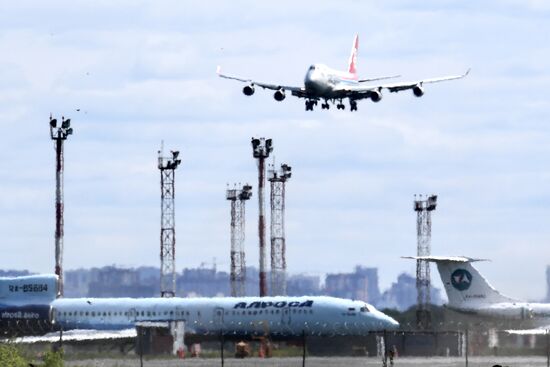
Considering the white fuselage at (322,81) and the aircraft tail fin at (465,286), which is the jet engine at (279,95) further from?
the aircraft tail fin at (465,286)

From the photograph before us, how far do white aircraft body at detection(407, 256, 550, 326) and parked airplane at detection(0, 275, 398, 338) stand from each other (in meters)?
10.7

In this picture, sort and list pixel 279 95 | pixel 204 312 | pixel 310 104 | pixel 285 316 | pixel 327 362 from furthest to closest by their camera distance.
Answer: pixel 204 312 < pixel 285 316 < pixel 279 95 < pixel 310 104 < pixel 327 362

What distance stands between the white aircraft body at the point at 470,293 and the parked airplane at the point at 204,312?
421 inches

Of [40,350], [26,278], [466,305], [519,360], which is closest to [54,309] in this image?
[26,278]

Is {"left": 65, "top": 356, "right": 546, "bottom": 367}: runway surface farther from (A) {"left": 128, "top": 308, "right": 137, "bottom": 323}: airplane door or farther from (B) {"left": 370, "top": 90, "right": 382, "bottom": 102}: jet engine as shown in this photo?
(A) {"left": 128, "top": 308, "right": 137, "bottom": 323}: airplane door

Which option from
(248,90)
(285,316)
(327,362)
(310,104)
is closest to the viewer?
(327,362)

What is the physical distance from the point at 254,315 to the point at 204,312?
4.42m

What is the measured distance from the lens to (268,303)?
11106cm

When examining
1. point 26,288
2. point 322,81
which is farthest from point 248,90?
point 26,288

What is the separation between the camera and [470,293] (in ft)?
396

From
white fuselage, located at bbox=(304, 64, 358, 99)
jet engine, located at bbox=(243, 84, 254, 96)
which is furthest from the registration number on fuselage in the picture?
white fuselage, located at bbox=(304, 64, 358, 99)

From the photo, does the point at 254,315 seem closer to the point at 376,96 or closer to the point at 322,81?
the point at 322,81

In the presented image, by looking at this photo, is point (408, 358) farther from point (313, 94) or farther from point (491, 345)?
point (313, 94)

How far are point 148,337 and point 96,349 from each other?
3.59 m
